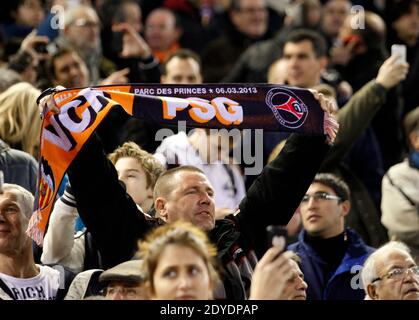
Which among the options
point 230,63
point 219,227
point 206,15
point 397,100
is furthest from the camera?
point 206,15

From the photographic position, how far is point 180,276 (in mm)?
6293

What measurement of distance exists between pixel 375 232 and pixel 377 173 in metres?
0.92

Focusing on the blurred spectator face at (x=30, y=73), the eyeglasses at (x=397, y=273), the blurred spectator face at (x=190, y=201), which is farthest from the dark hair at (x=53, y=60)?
the eyeglasses at (x=397, y=273)

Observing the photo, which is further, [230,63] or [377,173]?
[230,63]

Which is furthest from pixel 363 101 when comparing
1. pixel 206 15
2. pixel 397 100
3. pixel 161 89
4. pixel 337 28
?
pixel 206 15

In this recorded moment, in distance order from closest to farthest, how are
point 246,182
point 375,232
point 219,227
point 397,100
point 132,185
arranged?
point 219,227 < point 132,185 < point 375,232 < point 246,182 < point 397,100

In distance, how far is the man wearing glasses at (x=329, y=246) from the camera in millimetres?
9055

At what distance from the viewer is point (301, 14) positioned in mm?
13305

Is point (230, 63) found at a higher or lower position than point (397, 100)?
higher

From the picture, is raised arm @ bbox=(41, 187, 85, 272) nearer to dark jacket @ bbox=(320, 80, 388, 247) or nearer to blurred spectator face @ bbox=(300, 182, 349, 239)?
blurred spectator face @ bbox=(300, 182, 349, 239)

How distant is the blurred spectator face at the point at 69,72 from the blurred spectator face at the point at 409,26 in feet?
12.7

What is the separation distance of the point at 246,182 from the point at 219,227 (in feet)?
9.88

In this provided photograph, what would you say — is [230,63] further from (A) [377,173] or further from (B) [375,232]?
(B) [375,232]
